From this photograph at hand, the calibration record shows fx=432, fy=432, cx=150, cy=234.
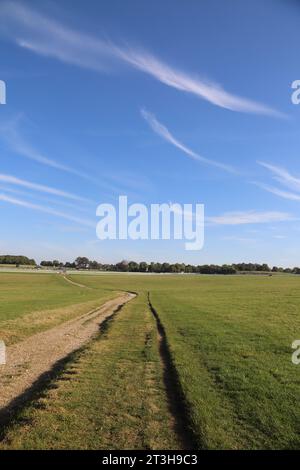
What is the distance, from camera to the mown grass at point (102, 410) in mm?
9797

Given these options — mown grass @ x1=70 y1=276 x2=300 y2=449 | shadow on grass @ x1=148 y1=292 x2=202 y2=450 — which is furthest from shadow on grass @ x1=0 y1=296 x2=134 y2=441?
mown grass @ x1=70 y1=276 x2=300 y2=449

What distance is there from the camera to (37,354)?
20.3m

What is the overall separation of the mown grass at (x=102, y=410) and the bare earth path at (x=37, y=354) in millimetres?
1168

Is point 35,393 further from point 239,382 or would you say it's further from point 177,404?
point 239,382

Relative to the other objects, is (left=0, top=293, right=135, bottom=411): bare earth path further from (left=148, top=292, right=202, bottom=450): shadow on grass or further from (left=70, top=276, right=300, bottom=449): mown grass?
(left=70, top=276, right=300, bottom=449): mown grass

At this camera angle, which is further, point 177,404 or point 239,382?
point 239,382

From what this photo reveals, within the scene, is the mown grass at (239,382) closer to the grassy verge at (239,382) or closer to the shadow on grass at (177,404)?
the grassy verge at (239,382)

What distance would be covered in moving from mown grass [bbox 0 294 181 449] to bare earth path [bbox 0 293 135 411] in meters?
1.17

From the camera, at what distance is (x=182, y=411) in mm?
11844

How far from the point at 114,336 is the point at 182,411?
13.4m

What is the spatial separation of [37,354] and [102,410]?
931 centimetres

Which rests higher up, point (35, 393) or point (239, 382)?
point (239, 382)

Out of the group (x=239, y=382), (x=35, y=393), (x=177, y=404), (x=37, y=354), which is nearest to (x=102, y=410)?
(x=177, y=404)

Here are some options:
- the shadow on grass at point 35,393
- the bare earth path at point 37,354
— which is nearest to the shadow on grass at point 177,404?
the shadow on grass at point 35,393
